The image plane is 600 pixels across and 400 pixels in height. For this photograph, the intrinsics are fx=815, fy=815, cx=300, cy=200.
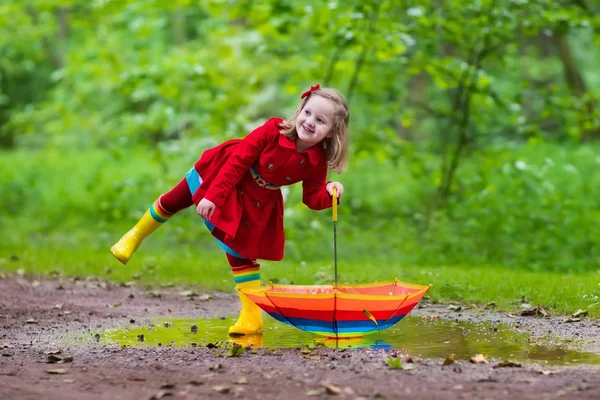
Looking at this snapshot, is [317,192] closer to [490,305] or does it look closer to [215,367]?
[215,367]

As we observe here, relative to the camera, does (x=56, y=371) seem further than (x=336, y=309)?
No

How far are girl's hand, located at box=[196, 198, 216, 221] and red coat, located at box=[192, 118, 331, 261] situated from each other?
25 millimetres

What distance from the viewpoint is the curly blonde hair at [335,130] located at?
496 cm

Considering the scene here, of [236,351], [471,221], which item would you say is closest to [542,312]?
[236,351]

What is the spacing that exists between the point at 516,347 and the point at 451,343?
0.37 meters

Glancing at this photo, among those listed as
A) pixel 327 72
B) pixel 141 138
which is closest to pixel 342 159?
pixel 327 72

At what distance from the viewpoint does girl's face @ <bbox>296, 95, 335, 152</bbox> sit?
16.0ft

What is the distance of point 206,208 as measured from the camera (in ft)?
16.3

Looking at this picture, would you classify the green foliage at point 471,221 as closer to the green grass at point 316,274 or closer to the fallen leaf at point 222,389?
the green grass at point 316,274

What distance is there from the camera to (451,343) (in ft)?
15.4

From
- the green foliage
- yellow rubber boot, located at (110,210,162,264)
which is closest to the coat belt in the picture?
yellow rubber boot, located at (110,210,162,264)

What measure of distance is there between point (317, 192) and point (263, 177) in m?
0.36

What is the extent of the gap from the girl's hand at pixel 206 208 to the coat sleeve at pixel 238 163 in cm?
3

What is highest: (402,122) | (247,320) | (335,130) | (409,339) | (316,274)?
(335,130)
